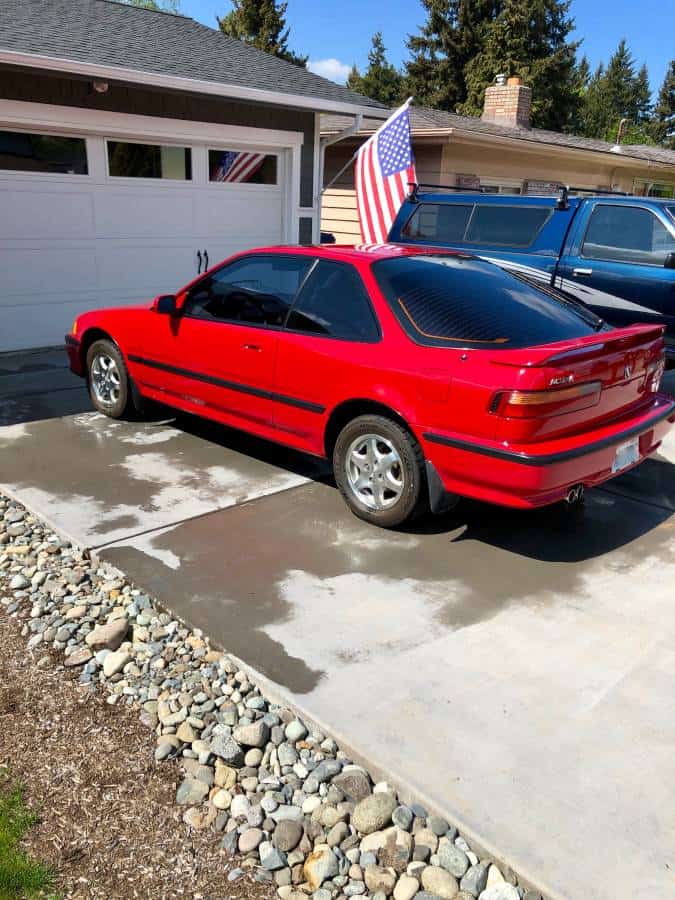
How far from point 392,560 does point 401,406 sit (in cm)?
86

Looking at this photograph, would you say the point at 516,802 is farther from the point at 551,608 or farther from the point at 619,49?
the point at 619,49

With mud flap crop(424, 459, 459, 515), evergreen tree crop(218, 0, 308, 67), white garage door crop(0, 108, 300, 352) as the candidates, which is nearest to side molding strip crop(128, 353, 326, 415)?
mud flap crop(424, 459, 459, 515)

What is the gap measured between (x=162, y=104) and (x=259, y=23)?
33.4 metres

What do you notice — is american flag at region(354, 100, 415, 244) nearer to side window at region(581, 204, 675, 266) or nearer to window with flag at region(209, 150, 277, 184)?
window with flag at region(209, 150, 277, 184)

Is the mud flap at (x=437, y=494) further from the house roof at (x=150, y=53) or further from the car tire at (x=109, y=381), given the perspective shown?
the house roof at (x=150, y=53)

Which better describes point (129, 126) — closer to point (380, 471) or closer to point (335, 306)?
point (335, 306)

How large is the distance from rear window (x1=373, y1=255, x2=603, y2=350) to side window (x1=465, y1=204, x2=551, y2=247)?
3.48 m

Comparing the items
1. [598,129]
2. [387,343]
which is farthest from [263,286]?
[598,129]

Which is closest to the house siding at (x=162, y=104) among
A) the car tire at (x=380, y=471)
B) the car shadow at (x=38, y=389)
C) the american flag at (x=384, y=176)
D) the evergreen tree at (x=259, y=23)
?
the american flag at (x=384, y=176)

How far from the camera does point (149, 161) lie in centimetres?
Result: 947

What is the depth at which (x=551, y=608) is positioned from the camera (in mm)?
3631

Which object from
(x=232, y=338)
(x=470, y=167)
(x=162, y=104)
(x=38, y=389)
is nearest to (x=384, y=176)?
(x=162, y=104)

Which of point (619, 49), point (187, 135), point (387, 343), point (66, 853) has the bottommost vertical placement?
point (66, 853)

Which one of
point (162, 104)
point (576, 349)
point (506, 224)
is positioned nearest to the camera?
point (576, 349)
